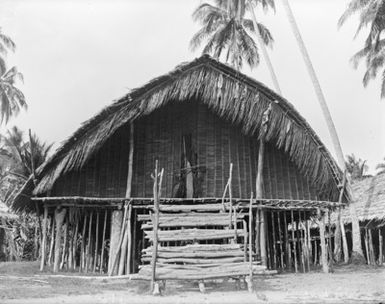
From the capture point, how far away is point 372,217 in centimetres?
1784

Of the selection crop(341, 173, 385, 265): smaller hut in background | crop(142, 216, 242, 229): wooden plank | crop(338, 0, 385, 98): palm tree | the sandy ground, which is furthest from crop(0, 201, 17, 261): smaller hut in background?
crop(338, 0, 385, 98): palm tree

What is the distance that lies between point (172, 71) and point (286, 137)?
3712 millimetres

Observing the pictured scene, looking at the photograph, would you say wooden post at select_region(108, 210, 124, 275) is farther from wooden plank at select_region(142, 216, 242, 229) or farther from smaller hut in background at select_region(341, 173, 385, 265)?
smaller hut in background at select_region(341, 173, 385, 265)

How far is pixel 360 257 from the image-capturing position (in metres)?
16.5

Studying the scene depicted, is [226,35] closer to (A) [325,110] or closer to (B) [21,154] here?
(A) [325,110]

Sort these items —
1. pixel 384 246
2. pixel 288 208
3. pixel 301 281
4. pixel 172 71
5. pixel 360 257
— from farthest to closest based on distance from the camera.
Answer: pixel 384 246 < pixel 360 257 < pixel 288 208 < pixel 172 71 < pixel 301 281

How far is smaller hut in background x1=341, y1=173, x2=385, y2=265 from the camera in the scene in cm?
1820

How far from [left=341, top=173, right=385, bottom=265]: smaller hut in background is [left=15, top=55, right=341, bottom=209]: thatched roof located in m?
5.56

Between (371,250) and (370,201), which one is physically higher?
(370,201)

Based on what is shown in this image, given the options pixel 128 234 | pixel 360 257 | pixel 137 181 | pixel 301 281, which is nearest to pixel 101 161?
pixel 137 181

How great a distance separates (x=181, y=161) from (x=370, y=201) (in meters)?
10.1

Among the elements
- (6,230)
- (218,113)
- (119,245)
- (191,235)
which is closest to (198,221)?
(191,235)

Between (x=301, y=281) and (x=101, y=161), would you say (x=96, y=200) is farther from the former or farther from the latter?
(x=301, y=281)

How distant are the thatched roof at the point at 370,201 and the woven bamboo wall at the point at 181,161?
4.61 meters
